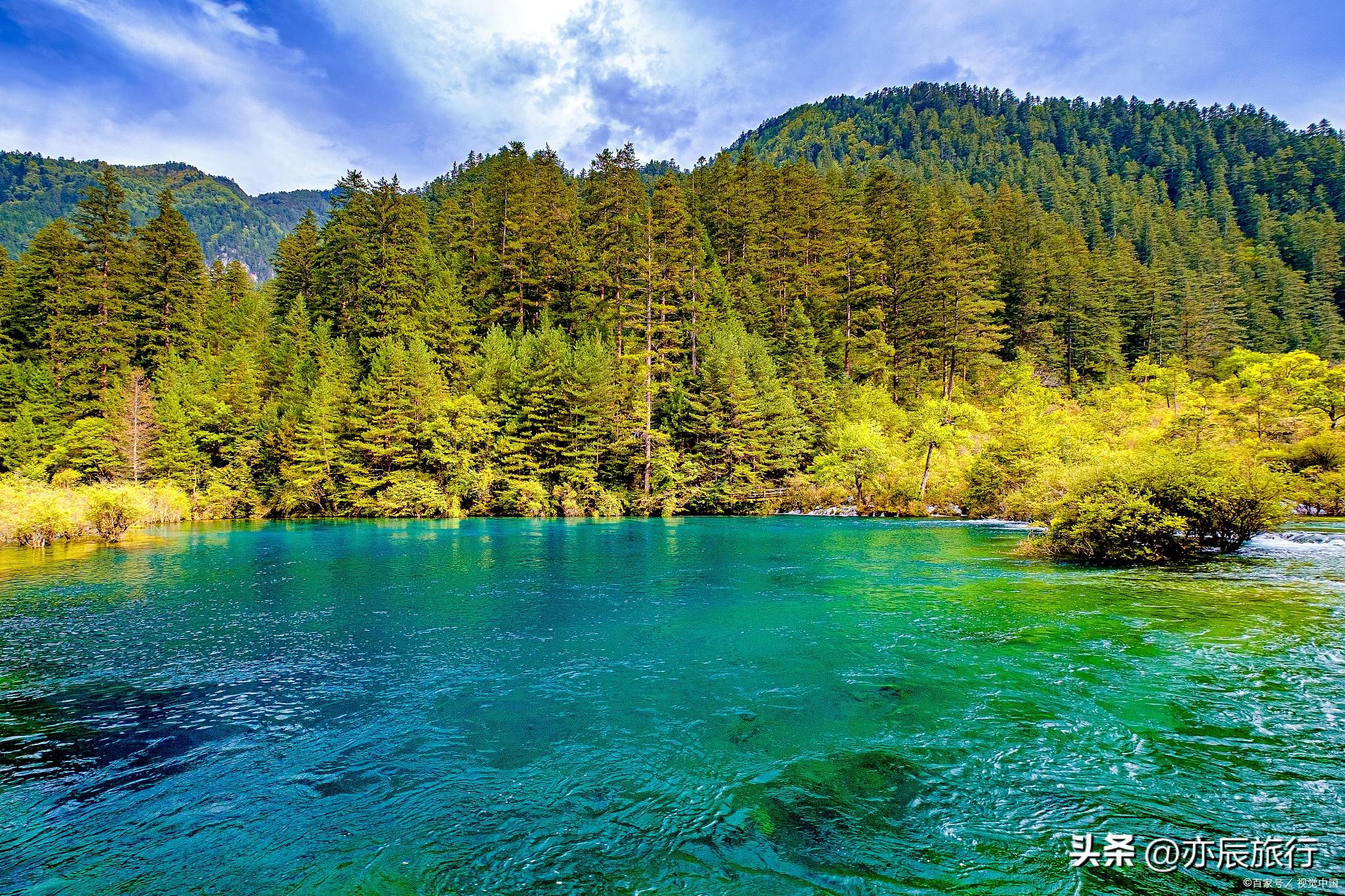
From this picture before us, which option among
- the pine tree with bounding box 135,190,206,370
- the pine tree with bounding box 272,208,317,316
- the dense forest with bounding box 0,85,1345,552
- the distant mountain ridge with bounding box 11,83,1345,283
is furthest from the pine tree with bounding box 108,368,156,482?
the distant mountain ridge with bounding box 11,83,1345,283

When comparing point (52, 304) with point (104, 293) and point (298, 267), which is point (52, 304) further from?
point (298, 267)

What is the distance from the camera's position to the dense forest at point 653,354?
3691cm

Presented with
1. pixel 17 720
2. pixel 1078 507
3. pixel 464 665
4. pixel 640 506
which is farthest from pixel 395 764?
pixel 640 506

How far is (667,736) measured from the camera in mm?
6727

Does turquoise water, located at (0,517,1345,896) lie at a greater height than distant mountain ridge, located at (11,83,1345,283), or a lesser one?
lesser

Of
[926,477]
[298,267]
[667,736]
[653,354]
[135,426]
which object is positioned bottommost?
[667,736]

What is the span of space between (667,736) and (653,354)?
37.3m

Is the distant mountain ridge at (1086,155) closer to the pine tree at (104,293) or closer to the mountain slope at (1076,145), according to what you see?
the mountain slope at (1076,145)

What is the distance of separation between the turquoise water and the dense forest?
10797 mm

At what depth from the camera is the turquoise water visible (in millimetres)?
4492

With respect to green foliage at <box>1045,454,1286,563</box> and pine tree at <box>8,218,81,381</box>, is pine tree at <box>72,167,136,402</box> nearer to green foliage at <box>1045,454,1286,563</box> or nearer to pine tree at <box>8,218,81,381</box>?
pine tree at <box>8,218,81,381</box>

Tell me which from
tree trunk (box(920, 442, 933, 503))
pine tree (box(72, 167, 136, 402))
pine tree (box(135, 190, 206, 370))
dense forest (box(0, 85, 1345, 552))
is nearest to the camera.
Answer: tree trunk (box(920, 442, 933, 503))

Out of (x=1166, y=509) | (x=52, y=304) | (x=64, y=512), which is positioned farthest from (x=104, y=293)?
(x=1166, y=509)

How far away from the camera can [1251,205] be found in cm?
10175
